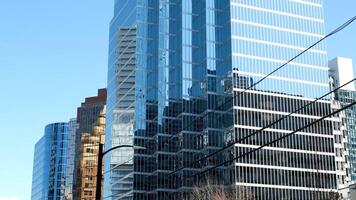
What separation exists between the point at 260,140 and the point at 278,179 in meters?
9.77

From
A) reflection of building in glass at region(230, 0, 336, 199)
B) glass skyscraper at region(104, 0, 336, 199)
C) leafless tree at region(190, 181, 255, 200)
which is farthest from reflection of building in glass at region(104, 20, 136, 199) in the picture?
leafless tree at region(190, 181, 255, 200)

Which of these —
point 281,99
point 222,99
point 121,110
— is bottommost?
point 281,99

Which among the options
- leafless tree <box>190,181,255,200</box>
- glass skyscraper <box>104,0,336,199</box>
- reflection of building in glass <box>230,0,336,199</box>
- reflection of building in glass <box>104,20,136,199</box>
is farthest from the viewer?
reflection of building in glass <box>104,20,136,199</box>

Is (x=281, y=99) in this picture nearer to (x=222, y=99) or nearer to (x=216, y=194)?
(x=222, y=99)

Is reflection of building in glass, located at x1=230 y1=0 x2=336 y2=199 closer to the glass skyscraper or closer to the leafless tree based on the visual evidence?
the glass skyscraper

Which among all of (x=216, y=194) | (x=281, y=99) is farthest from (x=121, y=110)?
(x=216, y=194)

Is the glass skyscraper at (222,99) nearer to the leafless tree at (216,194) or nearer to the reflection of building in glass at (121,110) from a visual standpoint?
→ the reflection of building in glass at (121,110)

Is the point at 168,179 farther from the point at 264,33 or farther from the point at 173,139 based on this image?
the point at 264,33

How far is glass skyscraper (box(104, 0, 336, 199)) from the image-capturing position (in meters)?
132

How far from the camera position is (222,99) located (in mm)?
140500

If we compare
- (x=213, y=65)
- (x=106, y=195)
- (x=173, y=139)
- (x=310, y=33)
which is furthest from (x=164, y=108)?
(x=310, y=33)

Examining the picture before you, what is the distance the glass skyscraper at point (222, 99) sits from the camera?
434ft

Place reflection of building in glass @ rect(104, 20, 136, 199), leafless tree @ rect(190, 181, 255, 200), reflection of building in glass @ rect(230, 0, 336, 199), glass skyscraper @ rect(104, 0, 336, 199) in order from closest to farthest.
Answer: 1. leafless tree @ rect(190, 181, 255, 200)
2. reflection of building in glass @ rect(230, 0, 336, 199)
3. glass skyscraper @ rect(104, 0, 336, 199)
4. reflection of building in glass @ rect(104, 20, 136, 199)

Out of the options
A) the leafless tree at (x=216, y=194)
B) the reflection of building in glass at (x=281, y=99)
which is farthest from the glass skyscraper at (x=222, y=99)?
the leafless tree at (x=216, y=194)
